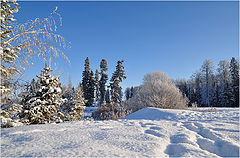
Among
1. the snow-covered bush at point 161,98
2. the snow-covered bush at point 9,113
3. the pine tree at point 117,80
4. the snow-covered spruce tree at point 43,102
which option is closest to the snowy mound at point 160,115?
the snow-covered spruce tree at point 43,102

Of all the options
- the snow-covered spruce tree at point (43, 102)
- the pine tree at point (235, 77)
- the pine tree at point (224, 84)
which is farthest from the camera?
the pine tree at point (224, 84)

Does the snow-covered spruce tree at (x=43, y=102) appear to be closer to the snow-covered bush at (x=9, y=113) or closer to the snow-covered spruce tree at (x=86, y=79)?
the snow-covered bush at (x=9, y=113)

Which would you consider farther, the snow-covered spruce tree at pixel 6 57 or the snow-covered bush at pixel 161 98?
the snow-covered bush at pixel 161 98

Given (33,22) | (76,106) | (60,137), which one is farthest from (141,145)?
(76,106)

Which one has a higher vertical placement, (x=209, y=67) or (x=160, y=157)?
(x=209, y=67)

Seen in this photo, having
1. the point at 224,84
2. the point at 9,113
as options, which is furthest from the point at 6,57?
the point at 224,84

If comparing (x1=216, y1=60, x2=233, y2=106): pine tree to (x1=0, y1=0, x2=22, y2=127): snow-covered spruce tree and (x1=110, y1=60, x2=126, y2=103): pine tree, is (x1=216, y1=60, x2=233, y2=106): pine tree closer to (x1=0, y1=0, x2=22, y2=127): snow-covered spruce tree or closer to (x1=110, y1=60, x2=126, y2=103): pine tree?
(x1=110, y1=60, x2=126, y2=103): pine tree

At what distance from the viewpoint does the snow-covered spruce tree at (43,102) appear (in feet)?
15.6

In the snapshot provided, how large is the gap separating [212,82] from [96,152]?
32903 millimetres

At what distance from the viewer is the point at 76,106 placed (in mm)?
11227

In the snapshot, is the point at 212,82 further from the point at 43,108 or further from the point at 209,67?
the point at 43,108

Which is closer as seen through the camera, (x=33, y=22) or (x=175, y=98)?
(x=33, y=22)

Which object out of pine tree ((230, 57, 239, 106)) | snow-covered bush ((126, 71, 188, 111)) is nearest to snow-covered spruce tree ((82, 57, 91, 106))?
snow-covered bush ((126, 71, 188, 111))

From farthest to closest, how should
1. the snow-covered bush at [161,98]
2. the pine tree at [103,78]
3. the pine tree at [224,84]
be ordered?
the pine tree at [103,78] < the pine tree at [224,84] < the snow-covered bush at [161,98]
